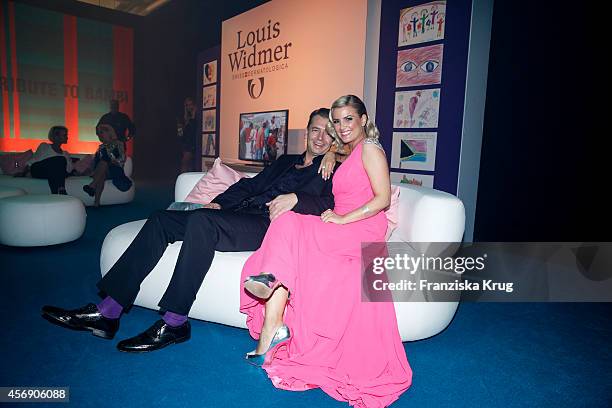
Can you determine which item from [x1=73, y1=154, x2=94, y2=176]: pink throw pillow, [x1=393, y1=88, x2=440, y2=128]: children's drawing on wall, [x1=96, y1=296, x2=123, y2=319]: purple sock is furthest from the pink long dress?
[x1=73, y1=154, x2=94, y2=176]: pink throw pillow

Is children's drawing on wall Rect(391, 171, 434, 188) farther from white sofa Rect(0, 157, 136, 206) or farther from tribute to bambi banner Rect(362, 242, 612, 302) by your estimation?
white sofa Rect(0, 157, 136, 206)

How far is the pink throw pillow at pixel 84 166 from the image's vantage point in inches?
235

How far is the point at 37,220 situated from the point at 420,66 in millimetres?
3860

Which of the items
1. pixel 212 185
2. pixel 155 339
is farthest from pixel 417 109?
pixel 155 339

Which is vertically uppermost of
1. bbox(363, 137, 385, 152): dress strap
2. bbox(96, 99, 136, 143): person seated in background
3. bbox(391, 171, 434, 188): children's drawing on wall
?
bbox(96, 99, 136, 143): person seated in background

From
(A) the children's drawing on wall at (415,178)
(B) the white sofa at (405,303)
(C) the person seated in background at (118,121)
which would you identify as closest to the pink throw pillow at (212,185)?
(B) the white sofa at (405,303)

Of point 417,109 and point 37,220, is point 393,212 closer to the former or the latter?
point 417,109

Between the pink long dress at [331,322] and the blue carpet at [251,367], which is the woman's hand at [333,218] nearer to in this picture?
the pink long dress at [331,322]

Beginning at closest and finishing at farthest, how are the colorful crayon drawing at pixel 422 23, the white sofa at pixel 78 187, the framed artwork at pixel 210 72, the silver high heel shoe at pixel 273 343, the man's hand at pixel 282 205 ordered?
the silver high heel shoe at pixel 273 343, the man's hand at pixel 282 205, the colorful crayon drawing at pixel 422 23, the white sofa at pixel 78 187, the framed artwork at pixel 210 72

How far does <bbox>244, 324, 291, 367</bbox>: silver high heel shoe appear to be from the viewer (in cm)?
193

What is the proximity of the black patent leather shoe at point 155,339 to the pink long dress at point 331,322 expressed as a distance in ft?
1.52

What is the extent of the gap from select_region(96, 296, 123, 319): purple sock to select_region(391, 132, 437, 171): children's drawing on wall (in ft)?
10.3

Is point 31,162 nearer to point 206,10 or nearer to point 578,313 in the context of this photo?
point 206,10

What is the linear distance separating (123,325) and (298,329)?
1064 mm
